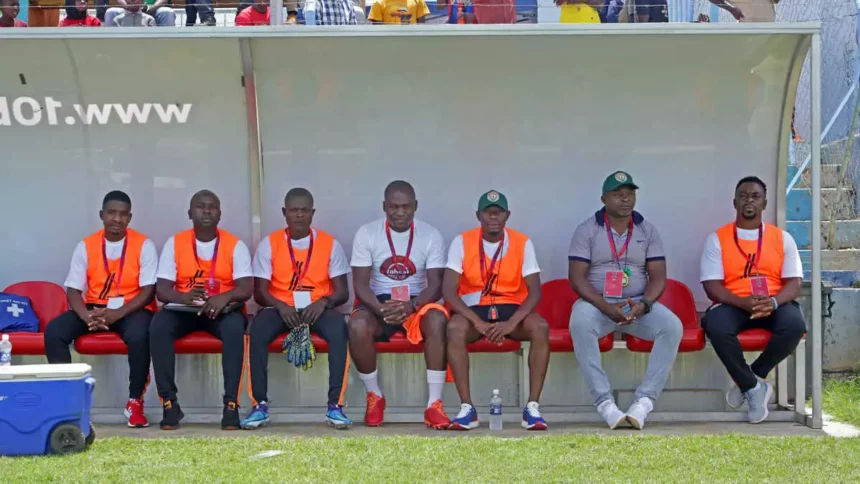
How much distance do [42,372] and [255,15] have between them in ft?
10.6

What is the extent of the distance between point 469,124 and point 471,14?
27.7 inches

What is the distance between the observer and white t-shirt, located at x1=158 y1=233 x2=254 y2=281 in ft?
20.6

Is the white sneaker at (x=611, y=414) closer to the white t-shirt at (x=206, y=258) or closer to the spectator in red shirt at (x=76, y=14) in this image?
the white t-shirt at (x=206, y=258)

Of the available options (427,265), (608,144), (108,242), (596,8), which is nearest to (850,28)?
(596,8)

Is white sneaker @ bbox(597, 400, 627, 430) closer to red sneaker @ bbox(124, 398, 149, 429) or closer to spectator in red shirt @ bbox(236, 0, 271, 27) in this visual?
red sneaker @ bbox(124, 398, 149, 429)

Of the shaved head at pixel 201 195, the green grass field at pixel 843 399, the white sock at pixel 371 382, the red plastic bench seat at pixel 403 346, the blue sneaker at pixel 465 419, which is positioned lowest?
the green grass field at pixel 843 399

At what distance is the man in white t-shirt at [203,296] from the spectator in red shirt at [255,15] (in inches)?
56.8

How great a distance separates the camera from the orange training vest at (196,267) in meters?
6.31

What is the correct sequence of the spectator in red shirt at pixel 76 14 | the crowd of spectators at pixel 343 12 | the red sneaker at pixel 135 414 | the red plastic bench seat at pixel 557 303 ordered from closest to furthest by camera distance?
1. the red sneaker at pixel 135 414
2. the red plastic bench seat at pixel 557 303
3. the crowd of spectators at pixel 343 12
4. the spectator in red shirt at pixel 76 14

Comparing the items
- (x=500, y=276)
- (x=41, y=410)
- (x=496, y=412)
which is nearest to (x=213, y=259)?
(x=41, y=410)

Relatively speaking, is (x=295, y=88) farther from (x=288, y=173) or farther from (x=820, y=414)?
(x=820, y=414)

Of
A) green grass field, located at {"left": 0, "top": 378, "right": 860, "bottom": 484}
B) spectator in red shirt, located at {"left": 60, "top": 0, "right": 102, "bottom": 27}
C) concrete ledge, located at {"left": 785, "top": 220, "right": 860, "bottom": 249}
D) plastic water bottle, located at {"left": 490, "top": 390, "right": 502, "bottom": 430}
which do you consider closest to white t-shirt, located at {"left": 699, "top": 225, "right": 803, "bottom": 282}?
green grass field, located at {"left": 0, "top": 378, "right": 860, "bottom": 484}

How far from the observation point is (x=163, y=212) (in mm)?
6875

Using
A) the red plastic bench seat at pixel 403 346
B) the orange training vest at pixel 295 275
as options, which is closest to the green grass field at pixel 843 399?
the red plastic bench seat at pixel 403 346
